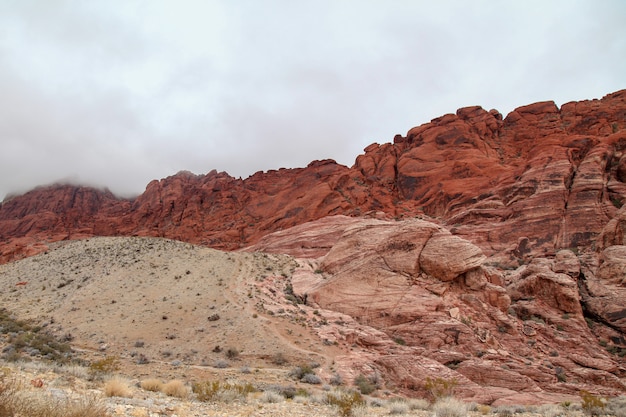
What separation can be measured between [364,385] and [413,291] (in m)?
8.90

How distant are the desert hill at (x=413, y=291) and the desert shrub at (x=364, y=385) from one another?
0.55 meters

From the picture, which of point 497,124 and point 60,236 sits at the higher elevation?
point 497,124

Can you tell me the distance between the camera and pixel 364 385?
54.1 feet

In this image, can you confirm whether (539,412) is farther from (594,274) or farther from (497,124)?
(497,124)

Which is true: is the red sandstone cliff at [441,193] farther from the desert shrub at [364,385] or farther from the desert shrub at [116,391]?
the desert shrub at [116,391]

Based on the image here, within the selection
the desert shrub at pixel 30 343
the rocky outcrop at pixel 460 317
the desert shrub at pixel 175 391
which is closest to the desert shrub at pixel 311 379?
the rocky outcrop at pixel 460 317

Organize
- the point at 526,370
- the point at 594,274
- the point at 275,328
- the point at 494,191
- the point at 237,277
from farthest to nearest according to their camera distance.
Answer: the point at 494,191 → the point at 237,277 → the point at 594,274 → the point at 275,328 → the point at 526,370

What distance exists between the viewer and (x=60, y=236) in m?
92.3

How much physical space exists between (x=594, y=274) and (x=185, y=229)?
256ft

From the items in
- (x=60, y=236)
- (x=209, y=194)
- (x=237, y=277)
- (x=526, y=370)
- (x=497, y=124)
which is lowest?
(x=526, y=370)

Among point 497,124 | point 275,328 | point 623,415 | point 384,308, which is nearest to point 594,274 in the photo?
point 384,308

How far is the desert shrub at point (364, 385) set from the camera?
16094 mm

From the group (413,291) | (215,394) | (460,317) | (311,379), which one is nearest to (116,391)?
(215,394)

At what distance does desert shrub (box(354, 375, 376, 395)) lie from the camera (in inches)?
634
